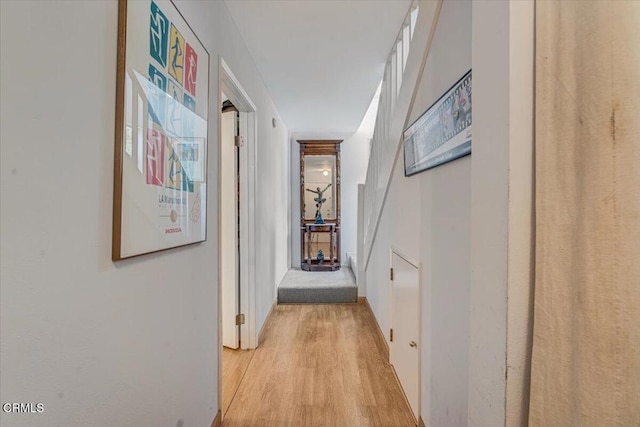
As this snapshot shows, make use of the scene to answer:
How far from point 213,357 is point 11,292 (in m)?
1.29

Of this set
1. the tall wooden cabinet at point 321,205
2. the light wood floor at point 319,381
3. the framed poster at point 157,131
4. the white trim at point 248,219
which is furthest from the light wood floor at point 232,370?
the tall wooden cabinet at point 321,205

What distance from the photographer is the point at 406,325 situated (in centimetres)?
195

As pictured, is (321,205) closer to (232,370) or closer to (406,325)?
(232,370)

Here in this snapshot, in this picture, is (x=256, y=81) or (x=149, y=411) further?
(x=256, y=81)

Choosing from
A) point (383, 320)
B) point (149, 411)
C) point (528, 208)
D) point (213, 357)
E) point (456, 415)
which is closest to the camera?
point (528, 208)

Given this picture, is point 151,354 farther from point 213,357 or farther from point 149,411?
point 213,357

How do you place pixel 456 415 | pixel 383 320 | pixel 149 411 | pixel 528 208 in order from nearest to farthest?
pixel 528 208 < pixel 149 411 < pixel 456 415 < pixel 383 320

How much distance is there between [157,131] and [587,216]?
1.16 m

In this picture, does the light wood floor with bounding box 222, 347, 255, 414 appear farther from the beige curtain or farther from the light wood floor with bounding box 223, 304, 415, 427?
the beige curtain

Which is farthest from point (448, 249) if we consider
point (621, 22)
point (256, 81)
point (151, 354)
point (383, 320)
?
point (256, 81)

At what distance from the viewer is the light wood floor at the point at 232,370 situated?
79.3 inches

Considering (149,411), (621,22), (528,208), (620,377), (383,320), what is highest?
(621,22)

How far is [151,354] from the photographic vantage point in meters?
1.06

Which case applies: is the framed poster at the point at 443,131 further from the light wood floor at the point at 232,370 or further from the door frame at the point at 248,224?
the light wood floor at the point at 232,370
